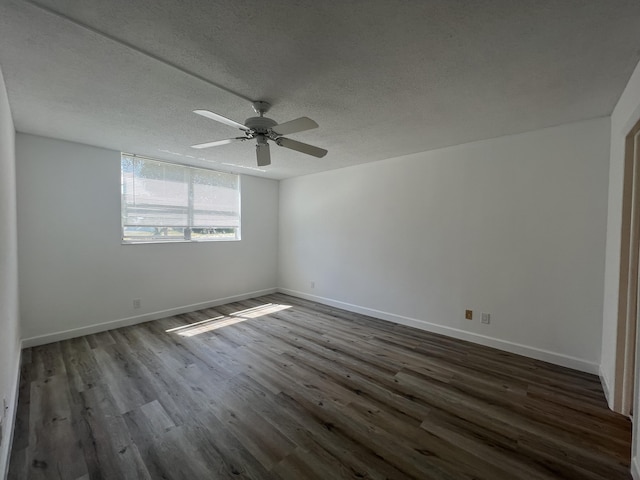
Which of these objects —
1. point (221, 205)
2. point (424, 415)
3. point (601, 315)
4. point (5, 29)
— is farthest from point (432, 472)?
point (221, 205)

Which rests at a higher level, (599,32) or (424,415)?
(599,32)

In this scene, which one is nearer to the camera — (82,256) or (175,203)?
(82,256)

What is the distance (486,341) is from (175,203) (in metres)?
4.73

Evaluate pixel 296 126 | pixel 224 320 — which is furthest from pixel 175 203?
pixel 296 126

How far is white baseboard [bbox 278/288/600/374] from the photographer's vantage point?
2.54 meters

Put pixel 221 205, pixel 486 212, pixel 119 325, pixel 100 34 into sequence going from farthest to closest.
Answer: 1. pixel 221 205
2. pixel 119 325
3. pixel 486 212
4. pixel 100 34

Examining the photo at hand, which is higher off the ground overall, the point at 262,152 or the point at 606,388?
the point at 262,152

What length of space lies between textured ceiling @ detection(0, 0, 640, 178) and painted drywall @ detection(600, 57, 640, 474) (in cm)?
→ 14

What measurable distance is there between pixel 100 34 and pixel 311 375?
2843mm

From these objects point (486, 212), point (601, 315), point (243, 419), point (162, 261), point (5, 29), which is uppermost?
point (5, 29)

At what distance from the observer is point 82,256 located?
128 inches

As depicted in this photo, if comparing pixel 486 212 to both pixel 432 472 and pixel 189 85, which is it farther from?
pixel 189 85

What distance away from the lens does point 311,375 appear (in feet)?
7.98

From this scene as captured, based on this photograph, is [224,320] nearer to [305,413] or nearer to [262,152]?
[305,413]
